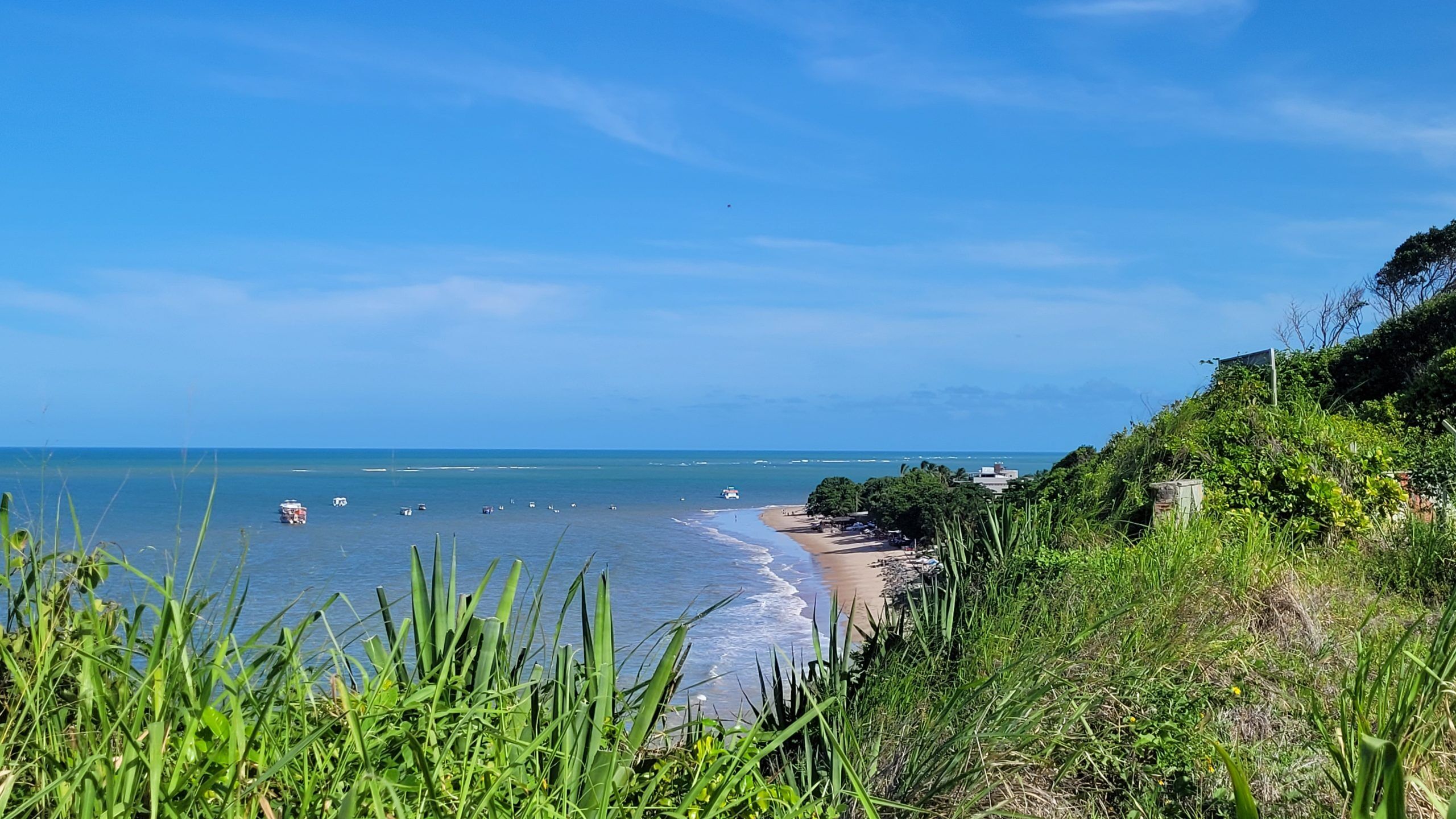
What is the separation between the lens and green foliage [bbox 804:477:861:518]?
4819 centimetres

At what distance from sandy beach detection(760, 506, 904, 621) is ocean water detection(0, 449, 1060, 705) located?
80 cm

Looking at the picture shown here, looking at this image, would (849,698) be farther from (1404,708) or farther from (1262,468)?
(1262,468)

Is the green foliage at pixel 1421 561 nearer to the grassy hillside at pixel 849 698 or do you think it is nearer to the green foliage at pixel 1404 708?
the grassy hillside at pixel 849 698

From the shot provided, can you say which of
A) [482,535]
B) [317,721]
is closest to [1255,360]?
[317,721]

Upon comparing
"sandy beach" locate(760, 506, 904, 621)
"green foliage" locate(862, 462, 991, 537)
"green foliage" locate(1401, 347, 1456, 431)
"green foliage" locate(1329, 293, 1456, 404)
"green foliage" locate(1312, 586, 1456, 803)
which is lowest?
"sandy beach" locate(760, 506, 904, 621)

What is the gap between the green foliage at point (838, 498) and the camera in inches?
1897

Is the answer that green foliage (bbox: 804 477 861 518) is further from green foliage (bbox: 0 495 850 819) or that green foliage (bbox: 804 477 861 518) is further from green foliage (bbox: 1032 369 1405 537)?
Answer: green foliage (bbox: 0 495 850 819)

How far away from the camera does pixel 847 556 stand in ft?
121

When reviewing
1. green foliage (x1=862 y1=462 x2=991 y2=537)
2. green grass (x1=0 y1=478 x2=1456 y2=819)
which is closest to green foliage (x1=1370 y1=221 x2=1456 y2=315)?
green foliage (x1=862 y1=462 x2=991 y2=537)

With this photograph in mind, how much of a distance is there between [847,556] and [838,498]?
12170 mm

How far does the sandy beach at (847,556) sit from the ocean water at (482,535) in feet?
2.63

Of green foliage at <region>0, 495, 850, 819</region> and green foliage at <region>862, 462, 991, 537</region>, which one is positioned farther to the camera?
green foliage at <region>862, 462, 991, 537</region>

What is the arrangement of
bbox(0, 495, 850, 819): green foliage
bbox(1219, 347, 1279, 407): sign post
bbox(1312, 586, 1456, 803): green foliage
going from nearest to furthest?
bbox(0, 495, 850, 819): green foliage < bbox(1312, 586, 1456, 803): green foliage < bbox(1219, 347, 1279, 407): sign post

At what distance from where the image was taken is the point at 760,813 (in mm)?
2887
